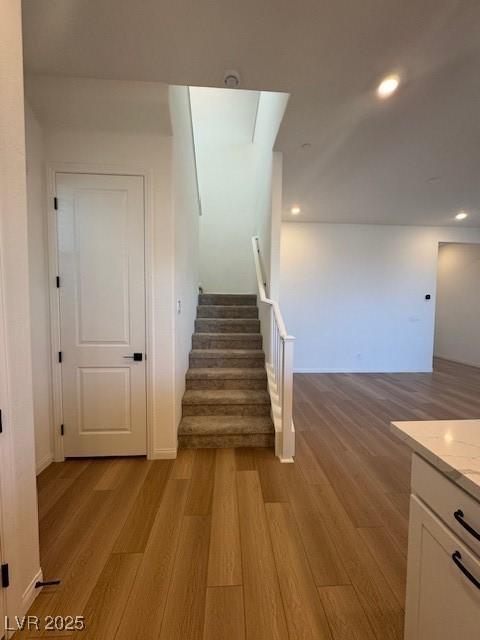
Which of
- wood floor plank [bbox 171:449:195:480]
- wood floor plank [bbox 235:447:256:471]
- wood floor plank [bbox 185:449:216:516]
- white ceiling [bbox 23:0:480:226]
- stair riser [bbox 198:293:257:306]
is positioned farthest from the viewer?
stair riser [bbox 198:293:257:306]

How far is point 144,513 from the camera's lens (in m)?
1.81

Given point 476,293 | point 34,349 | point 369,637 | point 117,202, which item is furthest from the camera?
point 476,293

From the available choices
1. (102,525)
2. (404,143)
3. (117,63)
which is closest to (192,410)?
(102,525)

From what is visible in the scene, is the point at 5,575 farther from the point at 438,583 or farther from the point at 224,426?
the point at 224,426

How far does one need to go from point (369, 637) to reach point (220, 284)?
504 centimetres

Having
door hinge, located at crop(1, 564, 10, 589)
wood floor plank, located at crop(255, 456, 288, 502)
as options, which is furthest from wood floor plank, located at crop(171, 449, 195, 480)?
door hinge, located at crop(1, 564, 10, 589)

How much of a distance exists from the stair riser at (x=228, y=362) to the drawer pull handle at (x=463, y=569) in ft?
8.53

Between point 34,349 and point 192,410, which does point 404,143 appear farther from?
point 34,349

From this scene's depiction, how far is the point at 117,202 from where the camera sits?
2303 mm

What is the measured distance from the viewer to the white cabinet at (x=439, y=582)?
71cm

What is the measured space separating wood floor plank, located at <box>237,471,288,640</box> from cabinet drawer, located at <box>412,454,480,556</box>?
0.88 metres

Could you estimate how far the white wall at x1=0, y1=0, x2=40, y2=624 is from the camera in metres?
1.09

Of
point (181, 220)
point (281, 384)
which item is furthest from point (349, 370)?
point (181, 220)

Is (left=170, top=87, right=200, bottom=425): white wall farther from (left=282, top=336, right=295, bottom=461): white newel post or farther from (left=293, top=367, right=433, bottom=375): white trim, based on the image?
(left=293, top=367, right=433, bottom=375): white trim
